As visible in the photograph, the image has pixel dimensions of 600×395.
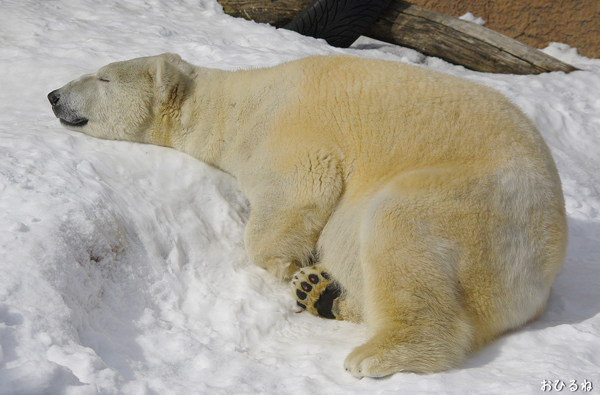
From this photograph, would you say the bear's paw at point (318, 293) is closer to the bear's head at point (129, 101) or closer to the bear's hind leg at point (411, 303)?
the bear's hind leg at point (411, 303)

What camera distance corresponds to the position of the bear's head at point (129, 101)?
421 cm

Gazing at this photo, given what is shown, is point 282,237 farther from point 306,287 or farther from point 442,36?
point 442,36

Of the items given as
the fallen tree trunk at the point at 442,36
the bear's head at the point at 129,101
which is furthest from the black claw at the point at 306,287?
the fallen tree trunk at the point at 442,36

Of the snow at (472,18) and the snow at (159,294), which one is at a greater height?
the snow at (472,18)

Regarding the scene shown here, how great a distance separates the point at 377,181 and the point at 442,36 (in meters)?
4.75

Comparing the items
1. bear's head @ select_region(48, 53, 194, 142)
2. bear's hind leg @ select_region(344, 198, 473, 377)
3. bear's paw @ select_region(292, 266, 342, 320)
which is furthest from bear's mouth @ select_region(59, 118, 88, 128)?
bear's hind leg @ select_region(344, 198, 473, 377)

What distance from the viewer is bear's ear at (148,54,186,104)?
417 cm

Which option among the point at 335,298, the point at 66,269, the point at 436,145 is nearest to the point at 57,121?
the point at 66,269

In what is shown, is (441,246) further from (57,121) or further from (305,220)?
(57,121)

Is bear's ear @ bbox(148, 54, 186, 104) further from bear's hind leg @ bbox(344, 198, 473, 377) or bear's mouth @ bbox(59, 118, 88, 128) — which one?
bear's hind leg @ bbox(344, 198, 473, 377)

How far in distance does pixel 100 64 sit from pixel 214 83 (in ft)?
6.13

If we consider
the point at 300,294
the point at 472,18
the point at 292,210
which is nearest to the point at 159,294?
the point at 300,294

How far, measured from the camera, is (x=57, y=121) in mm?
4438

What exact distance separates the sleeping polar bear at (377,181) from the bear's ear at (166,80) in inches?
0.5
